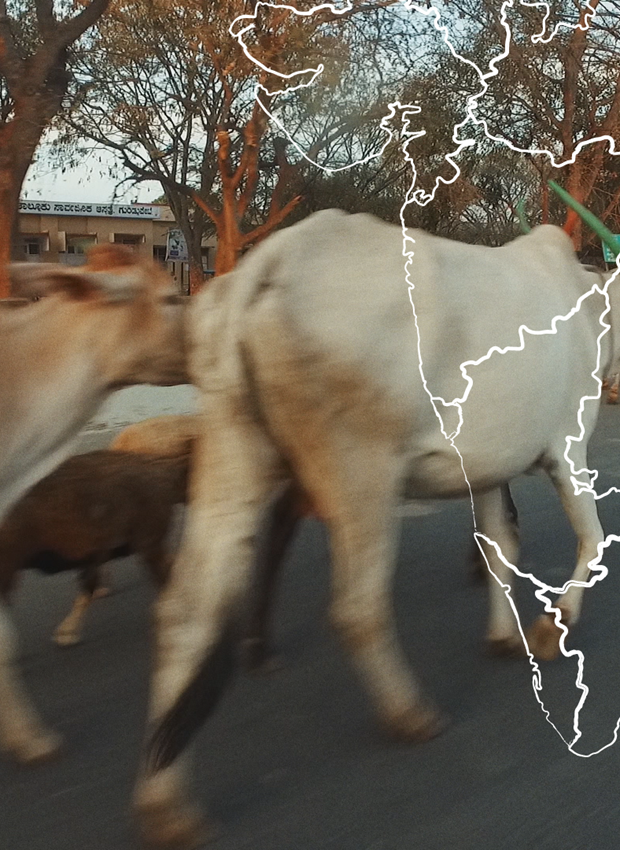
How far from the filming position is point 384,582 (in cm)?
331

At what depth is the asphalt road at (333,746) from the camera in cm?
294

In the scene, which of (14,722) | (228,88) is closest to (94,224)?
(228,88)

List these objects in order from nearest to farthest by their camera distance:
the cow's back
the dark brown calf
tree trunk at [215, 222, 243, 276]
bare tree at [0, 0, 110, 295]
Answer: the cow's back < the dark brown calf < bare tree at [0, 0, 110, 295] < tree trunk at [215, 222, 243, 276]

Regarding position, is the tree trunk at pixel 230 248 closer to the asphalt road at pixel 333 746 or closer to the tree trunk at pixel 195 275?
the tree trunk at pixel 195 275

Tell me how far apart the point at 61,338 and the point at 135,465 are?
36.5 inches

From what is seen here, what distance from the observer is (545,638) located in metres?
4.19

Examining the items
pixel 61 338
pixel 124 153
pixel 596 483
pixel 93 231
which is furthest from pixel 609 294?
pixel 93 231

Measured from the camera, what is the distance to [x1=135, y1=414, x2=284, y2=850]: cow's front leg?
111 inches

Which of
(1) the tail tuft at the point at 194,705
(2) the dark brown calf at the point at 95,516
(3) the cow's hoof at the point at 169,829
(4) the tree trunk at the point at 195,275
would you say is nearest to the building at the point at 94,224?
(4) the tree trunk at the point at 195,275

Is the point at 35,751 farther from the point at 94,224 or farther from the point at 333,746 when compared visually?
the point at 94,224

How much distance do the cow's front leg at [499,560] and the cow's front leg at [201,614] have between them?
1327 mm

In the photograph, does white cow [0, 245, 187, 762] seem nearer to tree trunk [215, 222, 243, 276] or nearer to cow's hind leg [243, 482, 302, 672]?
cow's hind leg [243, 482, 302, 672]

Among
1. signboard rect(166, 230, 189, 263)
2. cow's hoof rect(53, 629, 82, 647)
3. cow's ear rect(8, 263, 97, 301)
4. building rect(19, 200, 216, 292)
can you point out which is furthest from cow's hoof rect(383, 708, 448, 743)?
building rect(19, 200, 216, 292)

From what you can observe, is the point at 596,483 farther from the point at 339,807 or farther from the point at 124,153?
the point at 124,153
